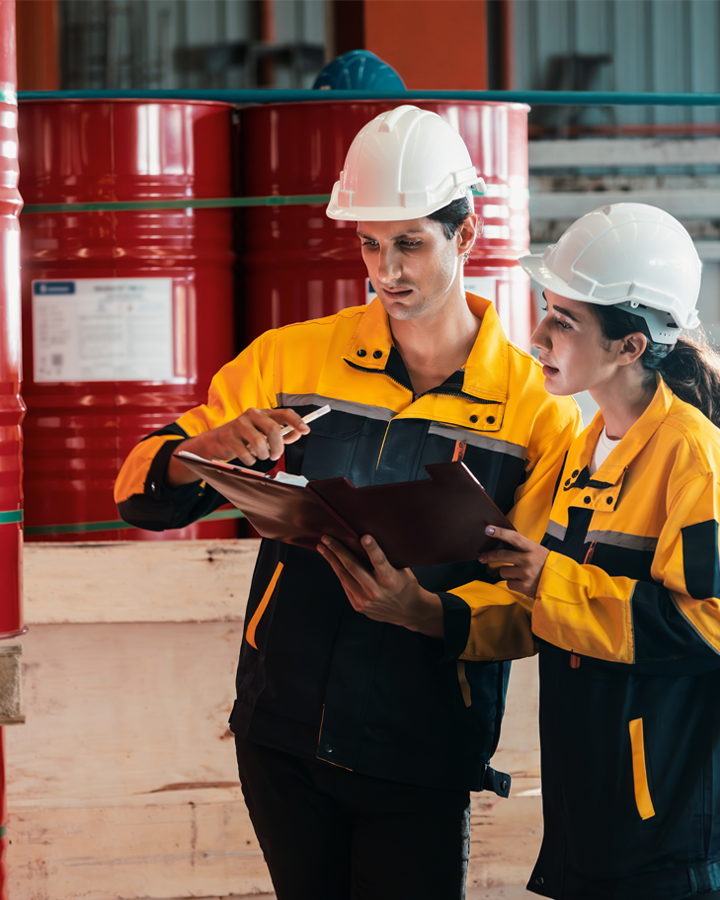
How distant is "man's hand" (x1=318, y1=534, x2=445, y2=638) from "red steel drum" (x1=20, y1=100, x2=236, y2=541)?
3.91 feet

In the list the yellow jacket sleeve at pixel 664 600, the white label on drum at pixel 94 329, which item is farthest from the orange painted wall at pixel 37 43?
the yellow jacket sleeve at pixel 664 600

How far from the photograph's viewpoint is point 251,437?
1589 millimetres

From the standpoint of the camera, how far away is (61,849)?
270 cm

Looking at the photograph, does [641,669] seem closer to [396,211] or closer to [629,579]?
[629,579]

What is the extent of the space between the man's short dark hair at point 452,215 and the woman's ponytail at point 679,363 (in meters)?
0.33

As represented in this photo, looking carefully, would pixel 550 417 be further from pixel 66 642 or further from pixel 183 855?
pixel 183 855

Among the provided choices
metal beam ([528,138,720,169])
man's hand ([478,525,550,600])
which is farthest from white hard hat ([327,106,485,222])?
metal beam ([528,138,720,169])

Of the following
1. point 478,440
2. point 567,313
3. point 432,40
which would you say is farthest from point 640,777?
point 432,40

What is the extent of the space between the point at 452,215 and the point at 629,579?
2.46 ft

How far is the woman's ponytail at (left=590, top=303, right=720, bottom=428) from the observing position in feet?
5.30

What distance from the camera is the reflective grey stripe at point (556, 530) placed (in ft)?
5.40

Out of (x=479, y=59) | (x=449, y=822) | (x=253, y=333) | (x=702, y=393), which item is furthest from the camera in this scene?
(x=479, y=59)

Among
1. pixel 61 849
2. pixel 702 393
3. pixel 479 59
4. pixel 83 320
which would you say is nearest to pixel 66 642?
pixel 61 849

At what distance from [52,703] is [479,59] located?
4.36 meters
